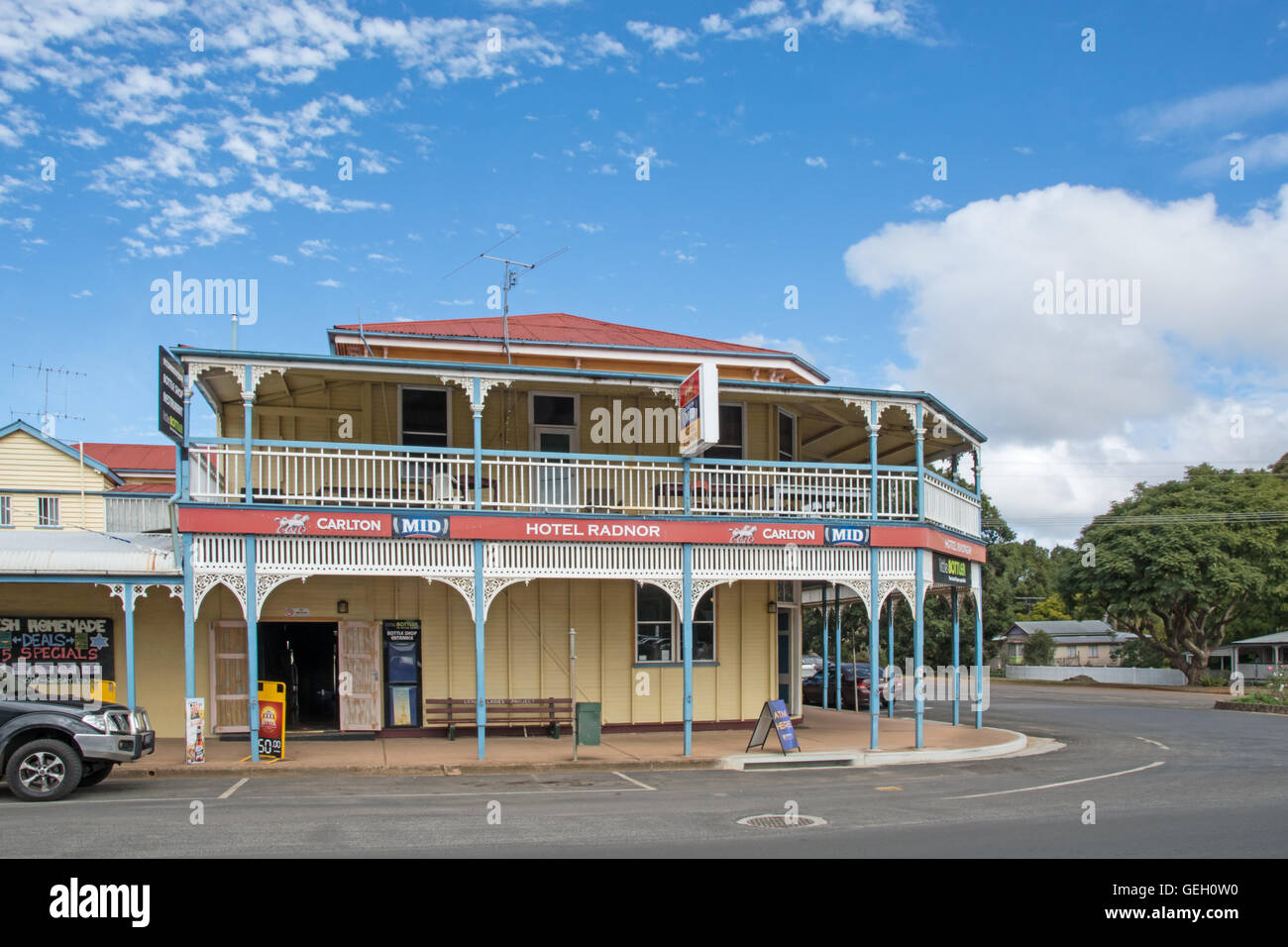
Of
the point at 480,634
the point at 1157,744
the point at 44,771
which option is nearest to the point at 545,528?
the point at 480,634

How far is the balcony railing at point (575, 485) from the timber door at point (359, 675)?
2.61m

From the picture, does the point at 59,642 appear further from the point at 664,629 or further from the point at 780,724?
the point at 780,724

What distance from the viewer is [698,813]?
11.8 m

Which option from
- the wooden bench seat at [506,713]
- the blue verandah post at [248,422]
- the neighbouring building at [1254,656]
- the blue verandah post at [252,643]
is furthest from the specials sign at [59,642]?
the neighbouring building at [1254,656]

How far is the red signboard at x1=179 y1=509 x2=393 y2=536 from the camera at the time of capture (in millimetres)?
15992

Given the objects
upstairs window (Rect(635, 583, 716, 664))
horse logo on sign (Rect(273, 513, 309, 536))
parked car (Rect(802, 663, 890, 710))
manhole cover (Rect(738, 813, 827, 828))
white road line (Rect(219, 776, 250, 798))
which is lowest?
parked car (Rect(802, 663, 890, 710))

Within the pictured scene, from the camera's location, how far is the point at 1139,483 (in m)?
51.9

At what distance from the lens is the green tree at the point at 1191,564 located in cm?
4378

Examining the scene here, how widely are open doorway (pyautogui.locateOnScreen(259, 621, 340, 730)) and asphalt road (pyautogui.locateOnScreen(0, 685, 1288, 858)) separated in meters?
4.82

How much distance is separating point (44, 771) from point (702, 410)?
9.97 meters

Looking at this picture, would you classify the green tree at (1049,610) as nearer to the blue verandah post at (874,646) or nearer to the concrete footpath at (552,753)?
the concrete footpath at (552,753)

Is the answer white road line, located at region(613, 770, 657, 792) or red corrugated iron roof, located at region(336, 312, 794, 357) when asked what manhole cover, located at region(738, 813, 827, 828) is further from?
red corrugated iron roof, located at region(336, 312, 794, 357)

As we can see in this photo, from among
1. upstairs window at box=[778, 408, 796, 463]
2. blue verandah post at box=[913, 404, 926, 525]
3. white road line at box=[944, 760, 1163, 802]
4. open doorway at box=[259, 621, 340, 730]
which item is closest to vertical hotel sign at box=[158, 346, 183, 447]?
open doorway at box=[259, 621, 340, 730]

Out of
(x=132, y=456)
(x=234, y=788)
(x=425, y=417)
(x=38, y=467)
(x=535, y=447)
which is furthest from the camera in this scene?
(x=132, y=456)
